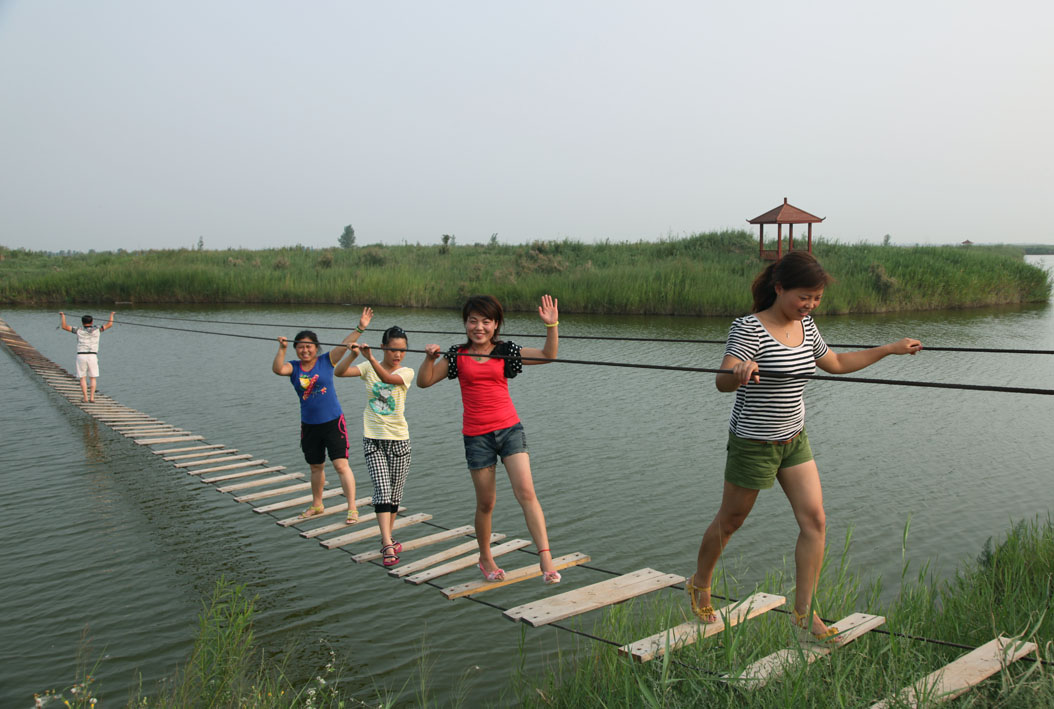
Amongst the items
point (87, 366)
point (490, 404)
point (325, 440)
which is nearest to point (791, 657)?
point (490, 404)

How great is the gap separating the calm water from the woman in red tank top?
1193 mm

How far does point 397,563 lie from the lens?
532 centimetres

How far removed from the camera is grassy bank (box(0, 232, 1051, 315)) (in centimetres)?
2538

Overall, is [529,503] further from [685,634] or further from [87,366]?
[87,366]

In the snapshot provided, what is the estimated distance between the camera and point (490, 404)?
448 centimetres

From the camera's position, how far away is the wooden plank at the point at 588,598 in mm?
4059

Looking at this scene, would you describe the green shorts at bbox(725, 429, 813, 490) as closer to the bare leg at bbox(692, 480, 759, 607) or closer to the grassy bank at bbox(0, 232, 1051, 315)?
the bare leg at bbox(692, 480, 759, 607)


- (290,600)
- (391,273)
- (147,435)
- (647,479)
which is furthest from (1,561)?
(391,273)

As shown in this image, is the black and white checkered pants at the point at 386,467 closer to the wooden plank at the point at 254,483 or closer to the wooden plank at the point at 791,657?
the wooden plank at the point at 254,483

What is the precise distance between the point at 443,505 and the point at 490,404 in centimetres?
354

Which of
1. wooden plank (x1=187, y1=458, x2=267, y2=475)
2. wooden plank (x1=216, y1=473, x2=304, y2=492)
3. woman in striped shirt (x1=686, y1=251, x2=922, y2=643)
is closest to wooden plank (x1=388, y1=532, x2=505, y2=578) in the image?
woman in striped shirt (x1=686, y1=251, x2=922, y2=643)

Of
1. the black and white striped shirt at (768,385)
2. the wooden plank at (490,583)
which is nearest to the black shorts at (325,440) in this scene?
the wooden plank at (490,583)

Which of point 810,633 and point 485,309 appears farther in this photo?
point 485,309

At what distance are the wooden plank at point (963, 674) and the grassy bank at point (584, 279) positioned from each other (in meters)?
20.9
